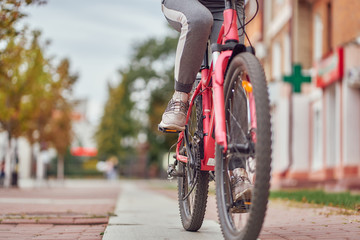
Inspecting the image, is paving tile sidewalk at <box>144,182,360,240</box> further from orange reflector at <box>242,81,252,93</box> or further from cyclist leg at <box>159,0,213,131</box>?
orange reflector at <box>242,81,252,93</box>

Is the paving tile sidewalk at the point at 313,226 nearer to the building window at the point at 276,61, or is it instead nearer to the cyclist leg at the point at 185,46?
the cyclist leg at the point at 185,46

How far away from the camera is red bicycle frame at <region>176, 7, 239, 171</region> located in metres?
3.53

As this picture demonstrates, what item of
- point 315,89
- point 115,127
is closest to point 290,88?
point 315,89

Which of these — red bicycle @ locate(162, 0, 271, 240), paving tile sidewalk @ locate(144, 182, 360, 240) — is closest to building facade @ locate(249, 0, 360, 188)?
paving tile sidewalk @ locate(144, 182, 360, 240)

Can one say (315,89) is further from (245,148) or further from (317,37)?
(245,148)

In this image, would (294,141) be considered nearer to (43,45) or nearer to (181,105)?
(43,45)

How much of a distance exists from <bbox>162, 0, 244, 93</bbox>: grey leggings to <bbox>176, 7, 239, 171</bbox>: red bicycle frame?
11cm

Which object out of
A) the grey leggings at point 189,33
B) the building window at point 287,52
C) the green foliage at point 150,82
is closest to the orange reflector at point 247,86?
the grey leggings at point 189,33

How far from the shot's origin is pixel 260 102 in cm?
304

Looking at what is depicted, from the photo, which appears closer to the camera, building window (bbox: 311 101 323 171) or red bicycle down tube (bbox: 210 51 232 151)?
red bicycle down tube (bbox: 210 51 232 151)

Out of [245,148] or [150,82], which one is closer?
[245,148]

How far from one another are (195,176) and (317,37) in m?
19.9

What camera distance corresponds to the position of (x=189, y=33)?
393 centimetres

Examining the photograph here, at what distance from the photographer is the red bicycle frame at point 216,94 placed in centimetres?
353
